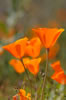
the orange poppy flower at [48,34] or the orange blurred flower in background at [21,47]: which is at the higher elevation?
the orange poppy flower at [48,34]

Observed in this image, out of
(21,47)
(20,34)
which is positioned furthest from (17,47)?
(20,34)

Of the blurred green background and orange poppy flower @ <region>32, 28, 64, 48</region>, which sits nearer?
orange poppy flower @ <region>32, 28, 64, 48</region>

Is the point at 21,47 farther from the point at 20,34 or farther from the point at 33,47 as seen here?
the point at 20,34

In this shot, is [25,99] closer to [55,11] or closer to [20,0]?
[20,0]

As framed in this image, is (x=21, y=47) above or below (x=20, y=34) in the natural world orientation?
above

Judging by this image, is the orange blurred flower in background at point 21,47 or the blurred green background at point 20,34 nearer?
the orange blurred flower in background at point 21,47

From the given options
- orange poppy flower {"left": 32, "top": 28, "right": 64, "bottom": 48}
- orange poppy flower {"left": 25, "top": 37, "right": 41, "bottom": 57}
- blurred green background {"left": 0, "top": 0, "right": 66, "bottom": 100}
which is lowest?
blurred green background {"left": 0, "top": 0, "right": 66, "bottom": 100}

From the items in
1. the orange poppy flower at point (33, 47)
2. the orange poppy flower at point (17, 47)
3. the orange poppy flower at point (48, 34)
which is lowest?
the orange poppy flower at point (33, 47)

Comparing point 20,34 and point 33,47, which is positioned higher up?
point 33,47

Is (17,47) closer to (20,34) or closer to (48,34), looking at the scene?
(48,34)

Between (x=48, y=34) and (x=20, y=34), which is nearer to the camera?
(x=48, y=34)

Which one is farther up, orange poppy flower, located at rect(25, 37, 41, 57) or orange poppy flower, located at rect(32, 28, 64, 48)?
orange poppy flower, located at rect(32, 28, 64, 48)
